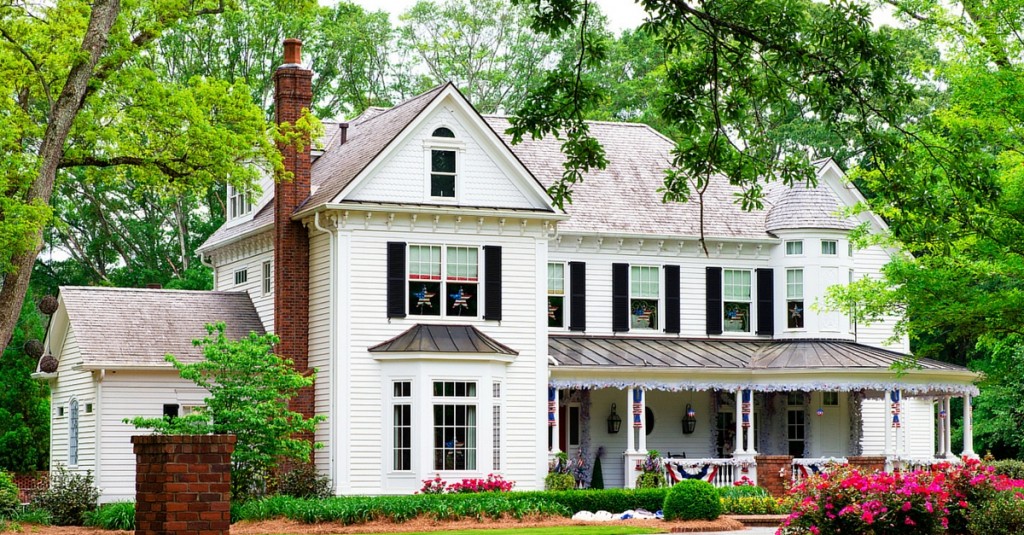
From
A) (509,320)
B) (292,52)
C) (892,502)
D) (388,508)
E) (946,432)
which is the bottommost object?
(388,508)

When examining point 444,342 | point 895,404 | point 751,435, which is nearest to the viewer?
point 444,342

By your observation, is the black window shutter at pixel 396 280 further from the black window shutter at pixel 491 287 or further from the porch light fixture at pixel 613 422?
the porch light fixture at pixel 613 422

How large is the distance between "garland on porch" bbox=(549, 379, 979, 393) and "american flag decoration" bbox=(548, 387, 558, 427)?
0.25m

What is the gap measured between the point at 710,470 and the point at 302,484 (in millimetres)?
9891

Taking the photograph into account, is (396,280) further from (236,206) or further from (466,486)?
(236,206)

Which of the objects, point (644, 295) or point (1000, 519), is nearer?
point (1000, 519)

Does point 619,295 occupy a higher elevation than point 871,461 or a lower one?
higher

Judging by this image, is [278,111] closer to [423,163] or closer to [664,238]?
[423,163]

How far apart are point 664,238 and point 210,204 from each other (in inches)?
901

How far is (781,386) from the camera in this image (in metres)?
35.3

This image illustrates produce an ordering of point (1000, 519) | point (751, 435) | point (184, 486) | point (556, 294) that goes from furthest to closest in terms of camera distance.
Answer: point (556, 294) < point (751, 435) < point (1000, 519) < point (184, 486)

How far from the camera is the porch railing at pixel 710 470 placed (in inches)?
1336

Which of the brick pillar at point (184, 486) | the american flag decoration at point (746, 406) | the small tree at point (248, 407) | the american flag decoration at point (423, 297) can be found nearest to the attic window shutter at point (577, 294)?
the american flag decoration at point (746, 406)

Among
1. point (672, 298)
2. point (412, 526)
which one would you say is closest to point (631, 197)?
point (672, 298)
